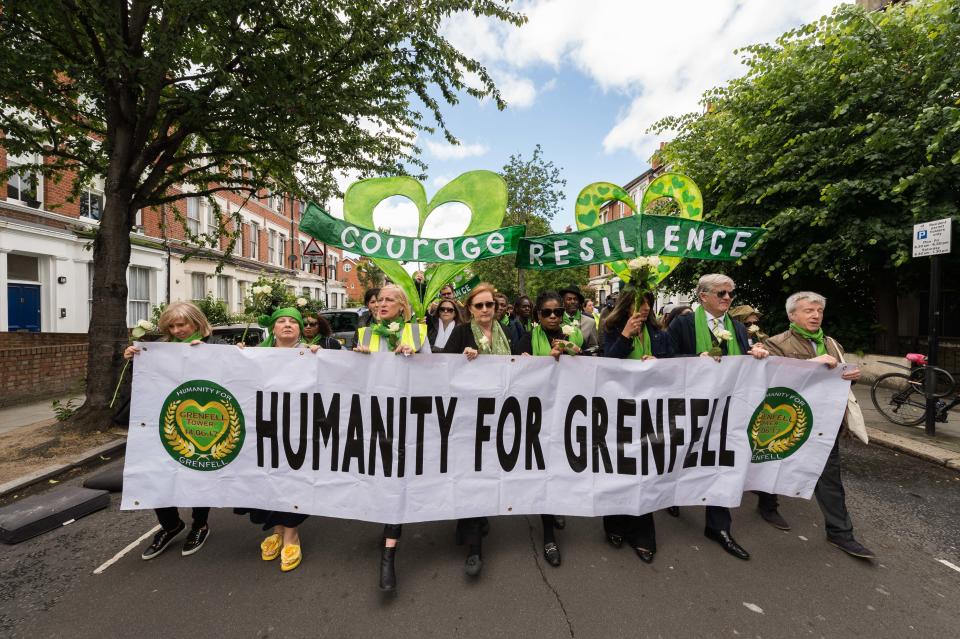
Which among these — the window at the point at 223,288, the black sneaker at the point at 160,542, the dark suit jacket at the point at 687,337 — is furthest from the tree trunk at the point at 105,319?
the window at the point at 223,288

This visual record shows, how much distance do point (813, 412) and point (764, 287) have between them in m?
11.2

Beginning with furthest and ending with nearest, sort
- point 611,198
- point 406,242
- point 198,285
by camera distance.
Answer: point 198,285 → point 611,198 → point 406,242

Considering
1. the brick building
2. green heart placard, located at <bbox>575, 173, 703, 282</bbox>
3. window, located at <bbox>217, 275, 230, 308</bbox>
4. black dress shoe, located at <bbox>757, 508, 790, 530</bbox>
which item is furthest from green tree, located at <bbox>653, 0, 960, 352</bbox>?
window, located at <bbox>217, 275, 230, 308</bbox>

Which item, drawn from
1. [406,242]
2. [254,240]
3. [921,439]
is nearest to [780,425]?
[406,242]

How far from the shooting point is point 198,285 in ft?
73.5

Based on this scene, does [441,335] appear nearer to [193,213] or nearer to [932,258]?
[932,258]

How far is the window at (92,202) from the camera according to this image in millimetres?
15071

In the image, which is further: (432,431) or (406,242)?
(406,242)

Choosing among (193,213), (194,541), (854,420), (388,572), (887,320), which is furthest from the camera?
(193,213)

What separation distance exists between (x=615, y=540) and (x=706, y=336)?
173 centimetres

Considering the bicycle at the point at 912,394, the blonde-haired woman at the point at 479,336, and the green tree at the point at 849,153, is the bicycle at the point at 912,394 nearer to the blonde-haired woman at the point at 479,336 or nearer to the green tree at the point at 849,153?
the green tree at the point at 849,153

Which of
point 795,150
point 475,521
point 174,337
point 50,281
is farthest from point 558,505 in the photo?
point 50,281

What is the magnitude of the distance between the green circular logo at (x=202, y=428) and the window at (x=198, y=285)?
21.9 metres

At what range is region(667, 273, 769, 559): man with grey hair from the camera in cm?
336
